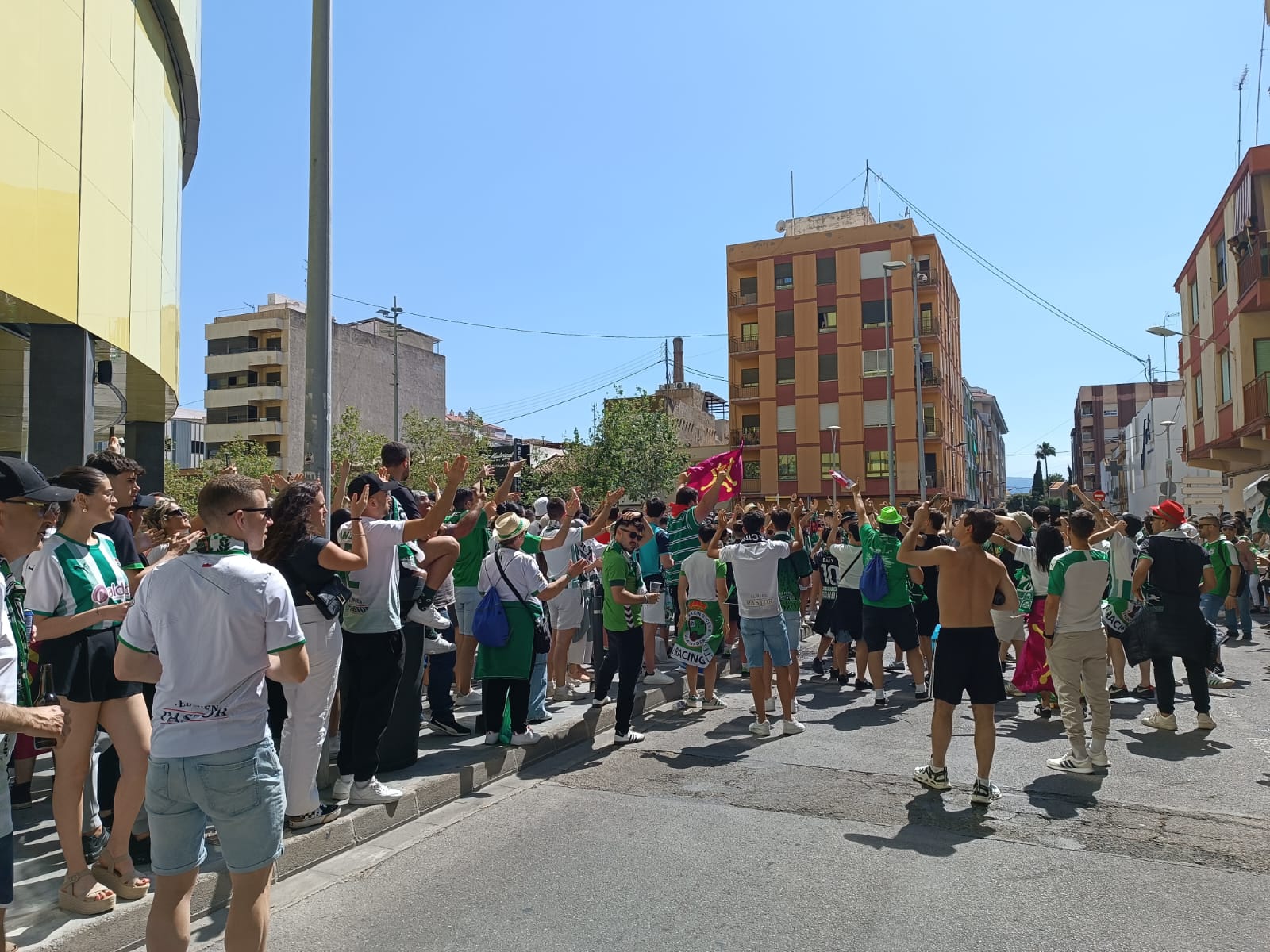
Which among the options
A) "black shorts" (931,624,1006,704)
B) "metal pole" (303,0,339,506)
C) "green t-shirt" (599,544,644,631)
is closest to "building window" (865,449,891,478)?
"green t-shirt" (599,544,644,631)

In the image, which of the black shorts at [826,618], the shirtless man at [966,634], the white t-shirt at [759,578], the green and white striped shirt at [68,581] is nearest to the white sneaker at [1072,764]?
the shirtless man at [966,634]

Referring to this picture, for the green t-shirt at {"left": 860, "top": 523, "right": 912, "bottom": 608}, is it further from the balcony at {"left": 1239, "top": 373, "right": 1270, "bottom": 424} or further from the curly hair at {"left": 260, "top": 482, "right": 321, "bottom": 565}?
the balcony at {"left": 1239, "top": 373, "right": 1270, "bottom": 424}

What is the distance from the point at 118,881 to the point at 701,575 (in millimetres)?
5963

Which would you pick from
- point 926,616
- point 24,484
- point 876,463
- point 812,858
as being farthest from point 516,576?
point 876,463

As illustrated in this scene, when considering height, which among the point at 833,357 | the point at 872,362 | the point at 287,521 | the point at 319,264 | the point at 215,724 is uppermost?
the point at 833,357

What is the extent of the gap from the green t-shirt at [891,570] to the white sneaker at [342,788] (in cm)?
593

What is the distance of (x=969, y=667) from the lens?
20.2ft

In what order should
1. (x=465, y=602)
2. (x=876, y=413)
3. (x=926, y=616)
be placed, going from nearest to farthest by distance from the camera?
(x=465, y=602)
(x=926, y=616)
(x=876, y=413)

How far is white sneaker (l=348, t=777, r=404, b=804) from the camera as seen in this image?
565 cm

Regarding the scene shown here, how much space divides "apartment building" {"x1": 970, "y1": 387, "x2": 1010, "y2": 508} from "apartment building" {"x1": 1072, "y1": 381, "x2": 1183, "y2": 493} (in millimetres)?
10021

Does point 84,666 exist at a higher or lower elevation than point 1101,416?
lower

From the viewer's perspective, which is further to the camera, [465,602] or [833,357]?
[833,357]

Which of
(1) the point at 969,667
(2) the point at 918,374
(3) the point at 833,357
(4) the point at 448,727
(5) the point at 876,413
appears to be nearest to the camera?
(1) the point at 969,667

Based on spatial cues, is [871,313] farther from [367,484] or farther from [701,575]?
[367,484]
